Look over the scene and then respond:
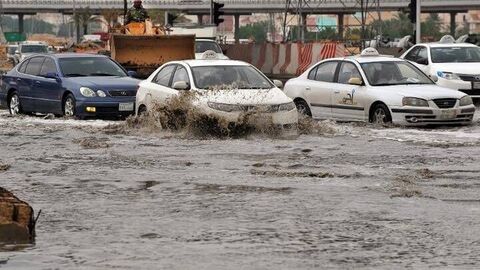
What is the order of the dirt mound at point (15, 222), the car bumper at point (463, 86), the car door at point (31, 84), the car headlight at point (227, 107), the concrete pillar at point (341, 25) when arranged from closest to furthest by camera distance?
the dirt mound at point (15, 222), the car headlight at point (227, 107), the car door at point (31, 84), the car bumper at point (463, 86), the concrete pillar at point (341, 25)

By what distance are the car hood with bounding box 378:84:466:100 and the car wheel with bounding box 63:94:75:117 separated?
6.01m

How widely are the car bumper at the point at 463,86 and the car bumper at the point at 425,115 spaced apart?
17.6ft

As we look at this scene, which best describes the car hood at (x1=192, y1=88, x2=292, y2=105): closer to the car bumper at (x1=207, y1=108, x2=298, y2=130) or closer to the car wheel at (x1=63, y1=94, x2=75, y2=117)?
the car bumper at (x1=207, y1=108, x2=298, y2=130)

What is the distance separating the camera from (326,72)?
20.9 meters

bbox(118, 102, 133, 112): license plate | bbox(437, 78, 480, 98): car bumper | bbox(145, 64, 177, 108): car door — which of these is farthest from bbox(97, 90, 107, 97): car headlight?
bbox(437, 78, 480, 98): car bumper

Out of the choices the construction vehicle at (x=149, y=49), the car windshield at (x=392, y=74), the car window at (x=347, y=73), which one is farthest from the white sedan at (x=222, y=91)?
the construction vehicle at (x=149, y=49)

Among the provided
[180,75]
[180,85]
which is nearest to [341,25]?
[180,75]

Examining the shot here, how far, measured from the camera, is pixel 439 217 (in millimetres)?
10258

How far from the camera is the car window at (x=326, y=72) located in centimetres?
2070

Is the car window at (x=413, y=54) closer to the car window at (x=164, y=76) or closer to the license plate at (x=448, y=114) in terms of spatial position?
the license plate at (x=448, y=114)

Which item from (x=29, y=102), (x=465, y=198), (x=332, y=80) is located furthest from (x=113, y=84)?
(x=465, y=198)

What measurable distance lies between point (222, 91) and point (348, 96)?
10.5ft

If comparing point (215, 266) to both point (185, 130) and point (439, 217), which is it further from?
point (185, 130)

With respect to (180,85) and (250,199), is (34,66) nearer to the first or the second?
(180,85)
